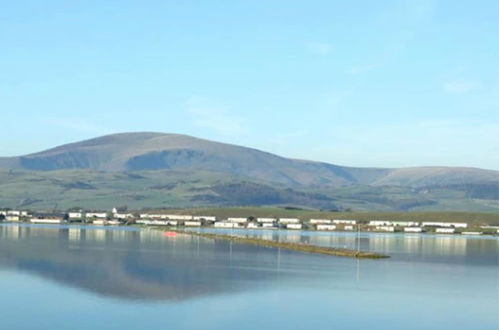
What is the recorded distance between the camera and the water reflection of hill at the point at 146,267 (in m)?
50.2

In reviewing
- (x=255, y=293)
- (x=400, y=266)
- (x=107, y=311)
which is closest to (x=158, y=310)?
(x=107, y=311)

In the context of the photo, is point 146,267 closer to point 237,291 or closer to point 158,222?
point 237,291

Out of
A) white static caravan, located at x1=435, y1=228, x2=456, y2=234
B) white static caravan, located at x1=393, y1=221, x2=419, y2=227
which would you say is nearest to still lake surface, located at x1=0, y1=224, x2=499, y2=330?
white static caravan, located at x1=435, y1=228, x2=456, y2=234

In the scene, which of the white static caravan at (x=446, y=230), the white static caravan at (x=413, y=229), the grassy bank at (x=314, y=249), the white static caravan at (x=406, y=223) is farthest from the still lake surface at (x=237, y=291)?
the white static caravan at (x=406, y=223)

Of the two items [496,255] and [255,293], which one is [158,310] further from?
[496,255]

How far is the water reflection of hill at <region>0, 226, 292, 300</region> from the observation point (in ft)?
165

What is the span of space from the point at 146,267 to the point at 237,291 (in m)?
15.4

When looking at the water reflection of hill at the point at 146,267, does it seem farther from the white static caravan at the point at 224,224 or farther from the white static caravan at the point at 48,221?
the white static caravan at the point at 48,221

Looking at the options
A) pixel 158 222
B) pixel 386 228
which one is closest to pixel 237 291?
pixel 386 228

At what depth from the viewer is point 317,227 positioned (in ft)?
607

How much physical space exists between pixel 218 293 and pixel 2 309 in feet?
40.8

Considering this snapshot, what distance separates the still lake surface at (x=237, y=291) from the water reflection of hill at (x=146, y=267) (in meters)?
0.07

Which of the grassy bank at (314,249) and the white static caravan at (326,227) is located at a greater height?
the white static caravan at (326,227)

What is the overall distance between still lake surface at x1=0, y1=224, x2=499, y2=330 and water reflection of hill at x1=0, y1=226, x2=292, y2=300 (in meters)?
0.07
